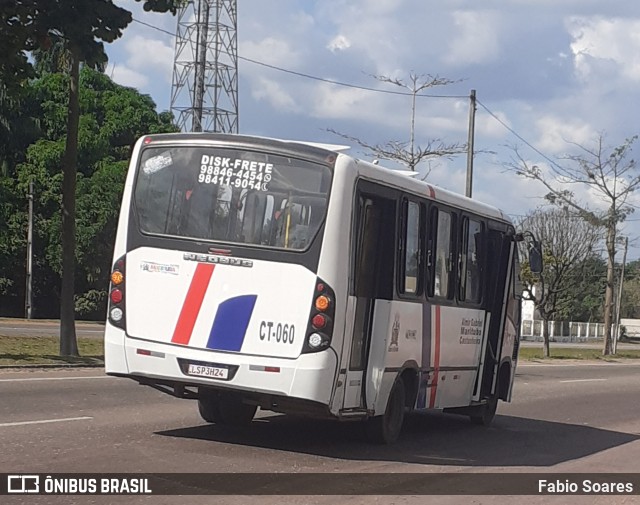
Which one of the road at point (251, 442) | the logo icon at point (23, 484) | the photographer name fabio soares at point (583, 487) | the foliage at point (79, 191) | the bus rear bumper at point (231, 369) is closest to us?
the logo icon at point (23, 484)

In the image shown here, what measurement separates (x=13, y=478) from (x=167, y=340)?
8.13 ft

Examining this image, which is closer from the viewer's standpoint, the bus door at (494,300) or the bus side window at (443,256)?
the bus side window at (443,256)

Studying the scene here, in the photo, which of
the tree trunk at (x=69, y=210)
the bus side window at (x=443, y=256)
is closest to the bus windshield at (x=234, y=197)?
the bus side window at (x=443, y=256)

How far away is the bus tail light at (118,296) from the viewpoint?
35.9 feet

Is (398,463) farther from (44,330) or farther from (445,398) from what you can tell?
(44,330)

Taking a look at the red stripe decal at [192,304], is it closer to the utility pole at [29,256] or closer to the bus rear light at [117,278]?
the bus rear light at [117,278]

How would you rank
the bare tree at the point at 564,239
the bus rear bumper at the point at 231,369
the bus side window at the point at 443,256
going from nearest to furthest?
the bus rear bumper at the point at 231,369 → the bus side window at the point at 443,256 → the bare tree at the point at 564,239

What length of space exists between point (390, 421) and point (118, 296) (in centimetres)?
349

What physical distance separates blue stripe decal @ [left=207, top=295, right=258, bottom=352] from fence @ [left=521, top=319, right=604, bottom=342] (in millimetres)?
71668

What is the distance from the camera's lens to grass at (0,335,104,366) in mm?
20703

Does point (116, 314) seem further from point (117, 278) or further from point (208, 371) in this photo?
point (208, 371)

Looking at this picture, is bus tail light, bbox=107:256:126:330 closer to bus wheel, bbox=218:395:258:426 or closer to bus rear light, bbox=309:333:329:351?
bus rear light, bbox=309:333:329:351

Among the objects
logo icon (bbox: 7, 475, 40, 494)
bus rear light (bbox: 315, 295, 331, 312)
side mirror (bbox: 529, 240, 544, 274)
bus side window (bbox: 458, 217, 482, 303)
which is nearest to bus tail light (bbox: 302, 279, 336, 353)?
bus rear light (bbox: 315, 295, 331, 312)

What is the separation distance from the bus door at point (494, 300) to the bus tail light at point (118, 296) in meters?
5.89
